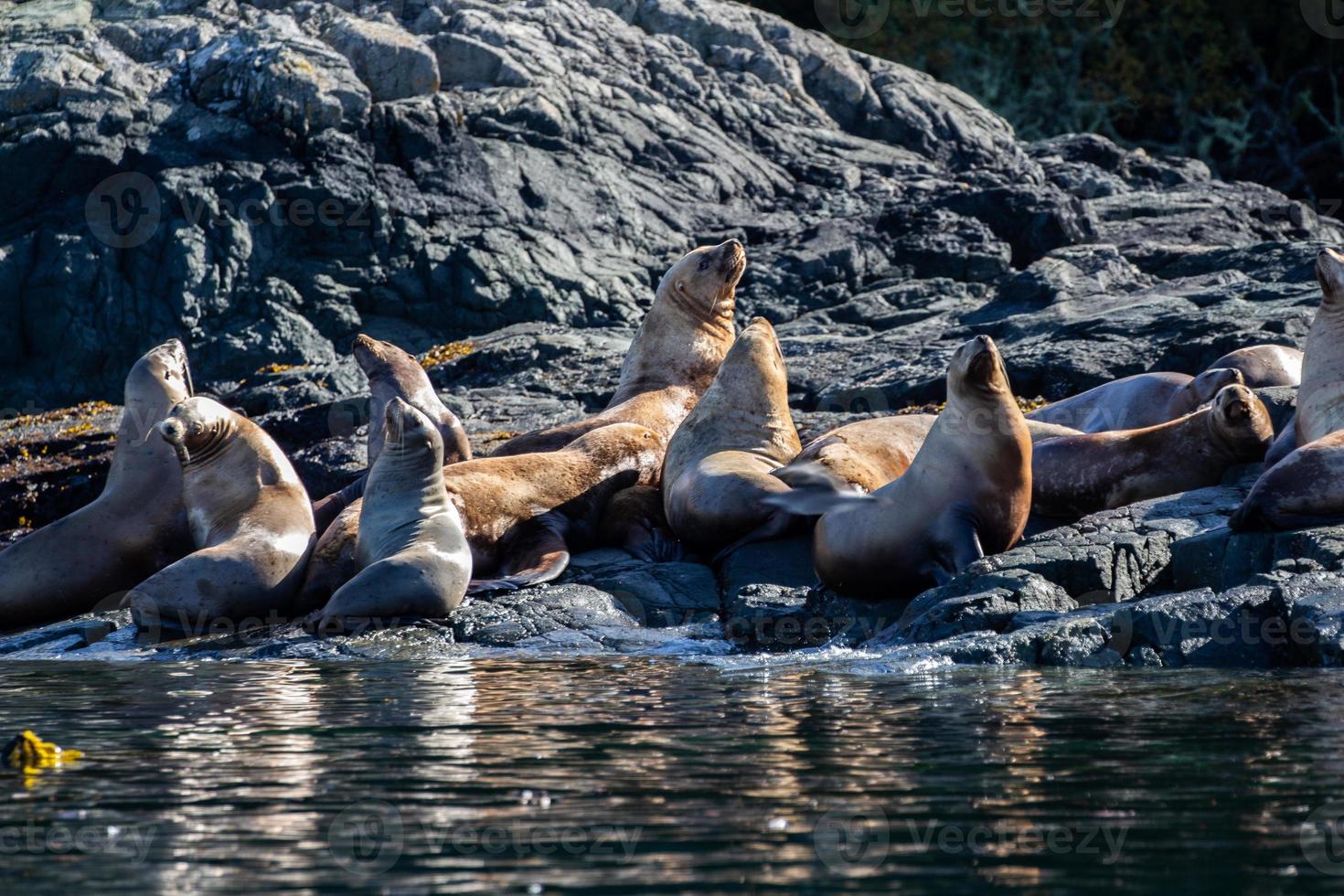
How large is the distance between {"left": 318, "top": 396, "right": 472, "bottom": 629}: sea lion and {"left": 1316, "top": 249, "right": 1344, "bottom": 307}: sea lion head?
5.68m

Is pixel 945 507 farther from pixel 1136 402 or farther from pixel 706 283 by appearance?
pixel 706 283

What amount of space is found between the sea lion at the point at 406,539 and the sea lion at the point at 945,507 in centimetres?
205

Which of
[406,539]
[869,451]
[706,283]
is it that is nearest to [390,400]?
[406,539]

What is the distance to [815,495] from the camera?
9.21m

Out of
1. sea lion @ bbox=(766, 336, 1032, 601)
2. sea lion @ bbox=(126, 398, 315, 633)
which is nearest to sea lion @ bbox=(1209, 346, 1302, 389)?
sea lion @ bbox=(766, 336, 1032, 601)

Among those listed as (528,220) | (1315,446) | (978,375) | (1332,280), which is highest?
(528,220)

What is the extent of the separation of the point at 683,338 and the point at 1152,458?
466 centimetres

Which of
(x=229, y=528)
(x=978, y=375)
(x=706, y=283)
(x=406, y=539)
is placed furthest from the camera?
(x=706, y=283)

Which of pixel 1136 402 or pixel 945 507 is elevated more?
pixel 1136 402

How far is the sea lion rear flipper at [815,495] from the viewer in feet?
28.9

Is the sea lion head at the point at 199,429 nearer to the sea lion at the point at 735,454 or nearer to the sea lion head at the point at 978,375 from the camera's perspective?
the sea lion at the point at 735,454

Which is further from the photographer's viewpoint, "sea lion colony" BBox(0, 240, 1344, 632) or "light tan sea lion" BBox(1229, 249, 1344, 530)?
"sea lion colony" BBox(0, 240, 1344, 632)

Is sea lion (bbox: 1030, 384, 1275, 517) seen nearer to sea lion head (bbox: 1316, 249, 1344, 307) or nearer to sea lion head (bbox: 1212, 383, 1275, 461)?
sea lion head (bbox: 1212, 383, 1275, 461)

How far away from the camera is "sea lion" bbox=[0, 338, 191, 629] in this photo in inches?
446
